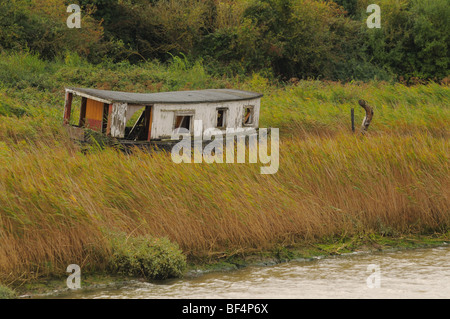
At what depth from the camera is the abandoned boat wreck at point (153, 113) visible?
14.2 meters

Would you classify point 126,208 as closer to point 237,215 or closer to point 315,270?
point 237,215

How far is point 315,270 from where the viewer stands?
918cm

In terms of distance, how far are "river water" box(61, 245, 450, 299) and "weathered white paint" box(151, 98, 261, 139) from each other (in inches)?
237

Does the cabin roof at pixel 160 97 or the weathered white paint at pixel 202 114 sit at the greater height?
the cabin roof at pixel 160 97

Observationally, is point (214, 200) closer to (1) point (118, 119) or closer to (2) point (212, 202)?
(2) point (212, 202)

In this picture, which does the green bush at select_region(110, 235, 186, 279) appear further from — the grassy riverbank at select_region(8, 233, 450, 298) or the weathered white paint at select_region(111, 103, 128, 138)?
the weathered white paint at select_region(111, 103, 128, 138)

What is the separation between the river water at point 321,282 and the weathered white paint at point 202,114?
6.01 m

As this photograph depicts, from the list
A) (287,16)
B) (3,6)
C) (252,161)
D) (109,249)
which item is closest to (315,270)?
(252,161)
